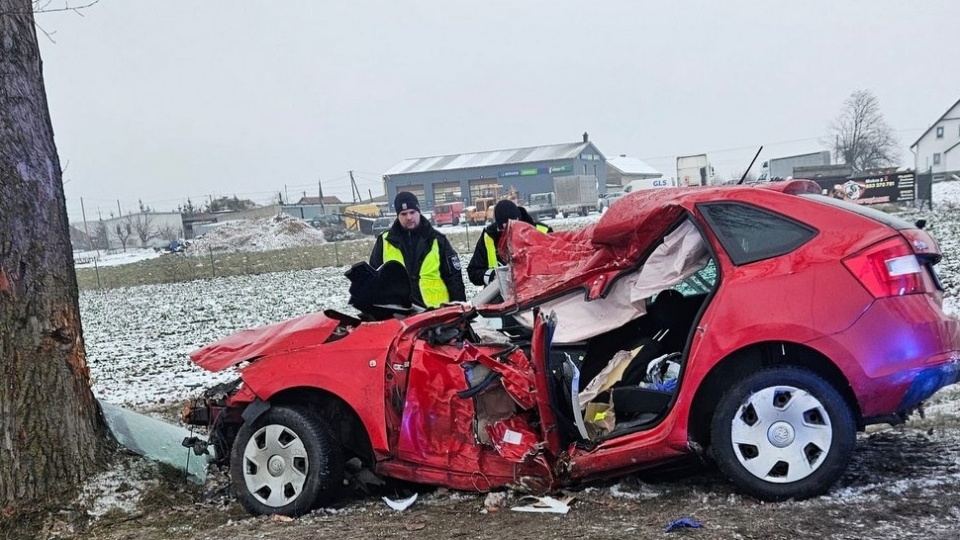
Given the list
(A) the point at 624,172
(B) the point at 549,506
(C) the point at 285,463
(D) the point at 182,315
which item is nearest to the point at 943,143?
(A) the point at 624,172

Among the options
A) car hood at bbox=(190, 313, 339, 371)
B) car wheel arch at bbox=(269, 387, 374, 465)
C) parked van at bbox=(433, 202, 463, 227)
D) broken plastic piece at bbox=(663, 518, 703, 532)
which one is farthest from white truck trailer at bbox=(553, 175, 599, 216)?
broken plastic piece at bbox=(663, 518, 703, 532)

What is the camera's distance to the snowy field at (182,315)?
7496 millimetres

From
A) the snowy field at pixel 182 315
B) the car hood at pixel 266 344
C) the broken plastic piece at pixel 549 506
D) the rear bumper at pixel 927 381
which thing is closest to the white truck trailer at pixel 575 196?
the snowy field at pixel 182 315

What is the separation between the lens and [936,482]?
11.0 ft

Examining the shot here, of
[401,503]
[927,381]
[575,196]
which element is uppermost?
[575,196]

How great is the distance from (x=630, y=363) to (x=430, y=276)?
2.29m

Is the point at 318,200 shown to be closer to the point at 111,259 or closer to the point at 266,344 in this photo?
the point at 111,259

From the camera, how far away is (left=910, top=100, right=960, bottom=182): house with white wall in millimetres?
62469

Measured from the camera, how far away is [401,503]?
3.79 meters

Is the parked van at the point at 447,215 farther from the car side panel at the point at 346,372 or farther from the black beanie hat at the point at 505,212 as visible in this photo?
the car side panel at the point at 346,372

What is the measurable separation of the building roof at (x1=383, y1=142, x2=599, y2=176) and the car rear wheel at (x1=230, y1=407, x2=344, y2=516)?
6127 cm

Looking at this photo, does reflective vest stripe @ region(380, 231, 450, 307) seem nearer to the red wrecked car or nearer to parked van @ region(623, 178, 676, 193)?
the red wrecked car

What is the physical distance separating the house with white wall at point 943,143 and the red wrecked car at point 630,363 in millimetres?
69727

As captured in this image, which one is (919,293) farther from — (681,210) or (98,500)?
(98,500)
